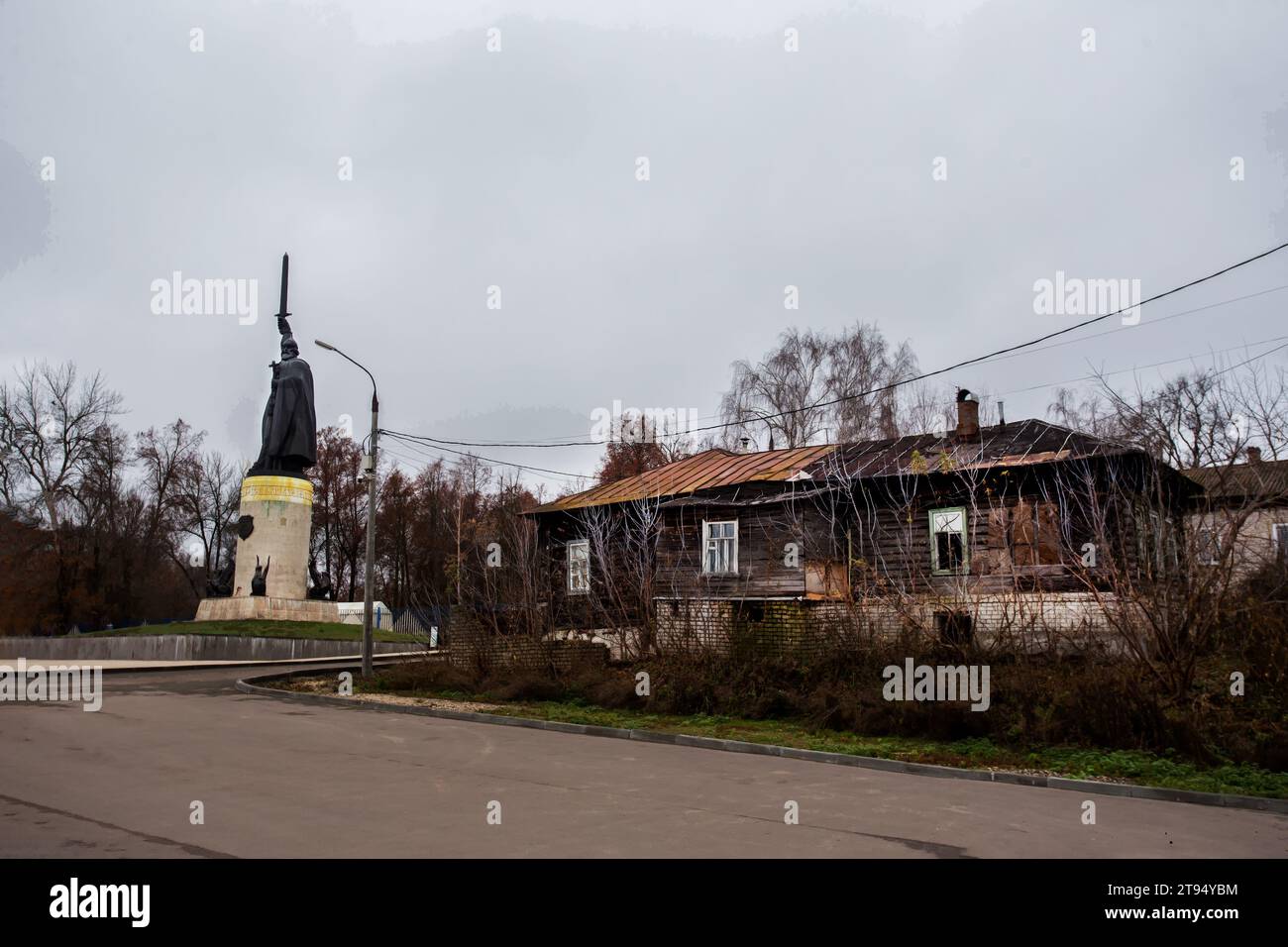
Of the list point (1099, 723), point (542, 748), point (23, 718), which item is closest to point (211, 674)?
point (23, 718)

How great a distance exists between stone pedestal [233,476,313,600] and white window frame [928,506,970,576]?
30.5 m

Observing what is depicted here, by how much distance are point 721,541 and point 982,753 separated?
13.9m

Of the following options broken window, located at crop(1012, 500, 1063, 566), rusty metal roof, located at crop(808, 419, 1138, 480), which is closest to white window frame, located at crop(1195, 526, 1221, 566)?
rusty metal roof, located at crop(808, 419, 1138, 480)

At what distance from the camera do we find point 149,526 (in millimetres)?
61406

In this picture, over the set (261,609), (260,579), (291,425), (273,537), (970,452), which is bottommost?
(261,609)

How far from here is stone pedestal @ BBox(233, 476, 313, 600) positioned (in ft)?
139

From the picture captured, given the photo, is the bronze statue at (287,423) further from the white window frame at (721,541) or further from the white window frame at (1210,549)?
the white window frame at (1210,549)

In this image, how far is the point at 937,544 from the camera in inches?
956

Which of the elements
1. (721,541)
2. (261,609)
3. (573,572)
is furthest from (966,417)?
(261,609)

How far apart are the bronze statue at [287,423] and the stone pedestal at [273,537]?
0.96m

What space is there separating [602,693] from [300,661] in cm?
2044

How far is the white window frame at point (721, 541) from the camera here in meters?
26.2

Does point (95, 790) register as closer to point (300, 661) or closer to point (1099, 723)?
point (1099, 723)

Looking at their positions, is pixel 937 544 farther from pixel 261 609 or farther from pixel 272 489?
pixel 261 609
